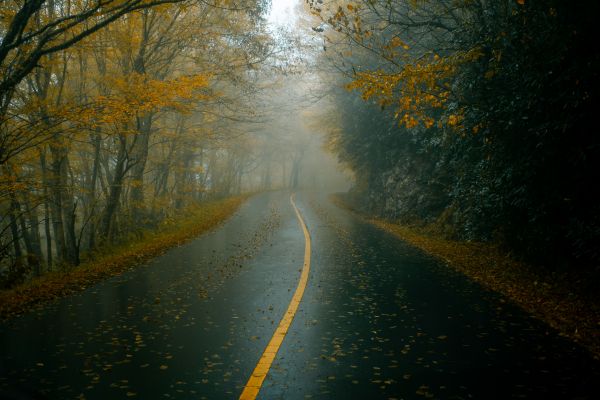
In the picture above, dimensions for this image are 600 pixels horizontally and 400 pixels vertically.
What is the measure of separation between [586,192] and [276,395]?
6.56m

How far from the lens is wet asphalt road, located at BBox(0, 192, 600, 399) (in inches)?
191

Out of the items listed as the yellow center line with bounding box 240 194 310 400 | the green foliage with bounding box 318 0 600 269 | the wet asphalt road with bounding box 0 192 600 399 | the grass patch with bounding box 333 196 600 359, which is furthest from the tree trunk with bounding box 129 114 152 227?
the yellow center line with bounding box 240 194 310 400

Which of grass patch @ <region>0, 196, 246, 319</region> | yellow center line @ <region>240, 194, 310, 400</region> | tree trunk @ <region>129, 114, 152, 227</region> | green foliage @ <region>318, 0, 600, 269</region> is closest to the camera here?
yellow center line @ <region>240, 194, 310, 400</region>

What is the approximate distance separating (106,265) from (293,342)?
734 centimetres

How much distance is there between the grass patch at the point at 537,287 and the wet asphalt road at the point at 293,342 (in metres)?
0.36

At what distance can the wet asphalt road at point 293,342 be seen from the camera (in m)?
4.84

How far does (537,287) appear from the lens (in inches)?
376

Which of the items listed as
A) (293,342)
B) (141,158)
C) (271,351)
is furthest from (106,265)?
(141,158)

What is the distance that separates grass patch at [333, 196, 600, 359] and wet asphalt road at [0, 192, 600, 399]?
365mm

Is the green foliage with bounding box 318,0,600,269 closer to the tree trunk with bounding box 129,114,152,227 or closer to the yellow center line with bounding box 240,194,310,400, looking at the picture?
the yellow center line with bounding box 240,194,310,400

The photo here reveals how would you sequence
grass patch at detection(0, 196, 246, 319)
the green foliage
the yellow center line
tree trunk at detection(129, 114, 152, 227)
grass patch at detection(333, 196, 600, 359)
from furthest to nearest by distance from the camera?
1. tree trunk at detection(129, 114, 152, 227)
2. grass patch at detection(0, 196, 246, 319)
3. the green foliage
4. grass patch at detection(333, 196, 600, 359)
5. the yellow center line

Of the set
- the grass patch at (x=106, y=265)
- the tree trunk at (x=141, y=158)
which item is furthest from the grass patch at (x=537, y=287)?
the tree trunk at (x=141, y=158)

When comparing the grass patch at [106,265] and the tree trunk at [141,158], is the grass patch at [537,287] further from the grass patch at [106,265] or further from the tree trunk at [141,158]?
the tree trunk at [141,158]

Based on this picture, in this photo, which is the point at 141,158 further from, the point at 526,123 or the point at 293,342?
the point at 293,342
